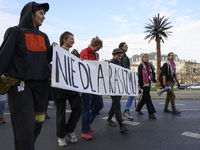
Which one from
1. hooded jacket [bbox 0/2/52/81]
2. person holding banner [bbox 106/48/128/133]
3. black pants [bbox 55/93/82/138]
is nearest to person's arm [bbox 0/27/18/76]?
hooded jacket [bbox 0/2/52/81]

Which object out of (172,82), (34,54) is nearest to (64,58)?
(34,54)

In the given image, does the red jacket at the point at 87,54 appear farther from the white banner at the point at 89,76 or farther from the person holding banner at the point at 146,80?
the person holding banner at the point at 146,80

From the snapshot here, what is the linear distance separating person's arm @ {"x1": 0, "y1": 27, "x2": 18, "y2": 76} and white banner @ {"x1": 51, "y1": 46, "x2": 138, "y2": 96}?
636 mm

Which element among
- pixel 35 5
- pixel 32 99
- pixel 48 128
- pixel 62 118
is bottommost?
pixel 48 128

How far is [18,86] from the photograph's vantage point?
6.76 ft

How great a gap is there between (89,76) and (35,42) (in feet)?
5.23

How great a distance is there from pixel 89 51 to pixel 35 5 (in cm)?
176

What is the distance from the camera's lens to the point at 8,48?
2025mm

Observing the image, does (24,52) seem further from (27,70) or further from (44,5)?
(44,5)

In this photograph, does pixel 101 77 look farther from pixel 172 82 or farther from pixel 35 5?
pixel 172 82

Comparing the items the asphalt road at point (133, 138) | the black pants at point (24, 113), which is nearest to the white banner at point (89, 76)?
the black pants at point (24, 113)

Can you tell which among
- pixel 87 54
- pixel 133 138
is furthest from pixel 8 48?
pixel 133 138

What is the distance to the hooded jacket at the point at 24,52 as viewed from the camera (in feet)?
6.71

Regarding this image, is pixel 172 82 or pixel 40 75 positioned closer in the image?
pixel 40 75
